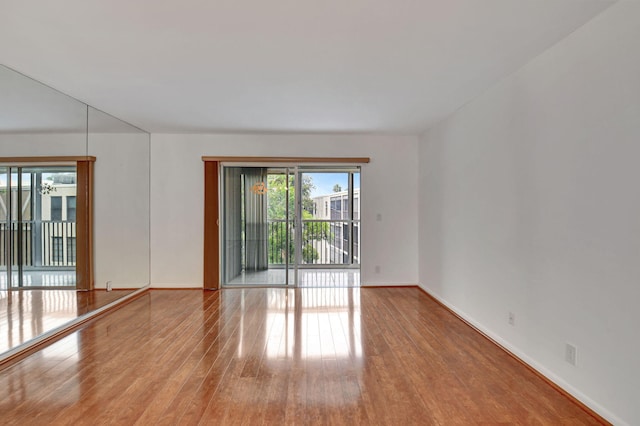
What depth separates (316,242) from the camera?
254 inches

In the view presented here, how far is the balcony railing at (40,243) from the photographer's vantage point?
3.07m

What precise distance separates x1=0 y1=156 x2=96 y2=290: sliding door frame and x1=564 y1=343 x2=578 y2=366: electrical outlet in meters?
4.53

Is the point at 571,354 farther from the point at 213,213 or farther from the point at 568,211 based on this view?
the point at 213,213

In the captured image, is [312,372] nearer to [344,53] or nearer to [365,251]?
[344,53]

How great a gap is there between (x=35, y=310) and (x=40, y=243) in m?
0.61

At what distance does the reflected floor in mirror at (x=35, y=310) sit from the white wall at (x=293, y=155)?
1475mm

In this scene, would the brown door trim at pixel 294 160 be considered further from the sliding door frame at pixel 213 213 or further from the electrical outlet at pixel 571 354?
the electrical outlet at pixel 571 354

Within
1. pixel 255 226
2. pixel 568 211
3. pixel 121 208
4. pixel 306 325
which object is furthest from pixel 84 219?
pixel 568 211

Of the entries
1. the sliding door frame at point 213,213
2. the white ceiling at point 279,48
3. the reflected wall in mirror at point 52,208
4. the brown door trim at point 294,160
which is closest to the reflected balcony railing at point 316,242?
the sliding door frame at point 213,213

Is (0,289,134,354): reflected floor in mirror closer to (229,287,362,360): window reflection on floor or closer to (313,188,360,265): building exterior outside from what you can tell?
(229,287,362,360): window reflection on floor

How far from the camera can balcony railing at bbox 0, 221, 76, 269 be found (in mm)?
3069

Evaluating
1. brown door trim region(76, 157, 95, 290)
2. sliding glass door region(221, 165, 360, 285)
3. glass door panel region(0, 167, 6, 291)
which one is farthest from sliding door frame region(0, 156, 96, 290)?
sliding glass door region(221, 165, 360, 285)

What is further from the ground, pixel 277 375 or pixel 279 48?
pixel 279 48

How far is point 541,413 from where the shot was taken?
87.3 inches
